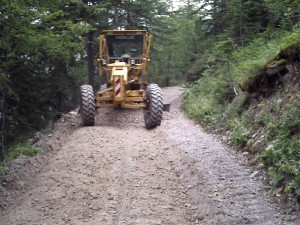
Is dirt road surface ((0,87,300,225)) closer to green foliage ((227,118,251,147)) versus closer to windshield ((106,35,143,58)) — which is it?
green foliage ((227,118,251,147))

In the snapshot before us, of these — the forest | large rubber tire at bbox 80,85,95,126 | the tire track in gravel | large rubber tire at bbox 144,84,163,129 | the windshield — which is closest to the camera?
the tire track in gravel

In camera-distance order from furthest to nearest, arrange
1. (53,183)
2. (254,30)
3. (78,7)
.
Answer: (78,7) < (254,30) < (53,183)

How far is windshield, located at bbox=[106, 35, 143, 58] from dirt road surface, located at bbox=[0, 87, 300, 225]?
161 inches

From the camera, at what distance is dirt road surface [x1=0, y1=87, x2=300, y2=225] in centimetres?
540

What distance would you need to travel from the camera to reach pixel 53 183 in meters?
6.90

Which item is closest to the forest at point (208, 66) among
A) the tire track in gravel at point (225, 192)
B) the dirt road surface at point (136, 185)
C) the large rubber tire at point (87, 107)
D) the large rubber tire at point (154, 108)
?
the tire track in gravel at point (225, 192)

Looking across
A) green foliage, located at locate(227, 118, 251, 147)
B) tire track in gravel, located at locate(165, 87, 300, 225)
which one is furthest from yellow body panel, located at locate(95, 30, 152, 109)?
tire track in gravel, located at locate(165, 87, 300, 225)

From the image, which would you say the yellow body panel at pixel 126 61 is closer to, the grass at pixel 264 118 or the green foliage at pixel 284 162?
the grass at pixel 264 118

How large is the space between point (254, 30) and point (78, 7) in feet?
23.7

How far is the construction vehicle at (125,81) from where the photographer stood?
1148cm

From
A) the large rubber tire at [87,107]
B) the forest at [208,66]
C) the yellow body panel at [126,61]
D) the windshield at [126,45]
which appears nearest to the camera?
the forest at [208,66]

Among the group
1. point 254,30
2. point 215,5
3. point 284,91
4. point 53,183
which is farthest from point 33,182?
point 215,5

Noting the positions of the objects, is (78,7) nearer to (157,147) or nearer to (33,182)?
(157,147)

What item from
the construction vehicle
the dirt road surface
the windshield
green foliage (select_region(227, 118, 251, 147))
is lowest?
the dirt road surface
